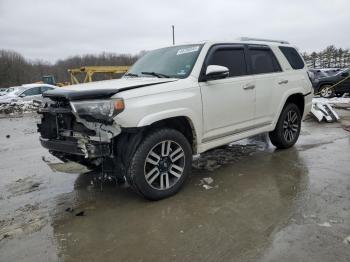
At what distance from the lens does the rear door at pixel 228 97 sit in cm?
481

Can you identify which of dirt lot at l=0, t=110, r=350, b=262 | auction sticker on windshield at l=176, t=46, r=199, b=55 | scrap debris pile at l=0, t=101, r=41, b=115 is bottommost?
scrap debris pile at l=0, t=101, r=41, b=115

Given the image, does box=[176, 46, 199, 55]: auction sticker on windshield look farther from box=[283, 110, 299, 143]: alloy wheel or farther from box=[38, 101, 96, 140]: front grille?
box=[283, 110, 299, 143]: alloy wheel

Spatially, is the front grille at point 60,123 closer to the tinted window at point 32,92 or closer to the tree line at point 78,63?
the tinted window at point 32,92

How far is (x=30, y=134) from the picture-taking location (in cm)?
1059

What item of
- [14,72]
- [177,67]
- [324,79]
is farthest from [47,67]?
[177,67]

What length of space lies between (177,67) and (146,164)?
4.84ft

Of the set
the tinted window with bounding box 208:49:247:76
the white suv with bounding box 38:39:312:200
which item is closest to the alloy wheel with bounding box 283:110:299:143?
the white suv with bounding box 38:39:312:200

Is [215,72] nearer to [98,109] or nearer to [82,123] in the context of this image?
[98,109]

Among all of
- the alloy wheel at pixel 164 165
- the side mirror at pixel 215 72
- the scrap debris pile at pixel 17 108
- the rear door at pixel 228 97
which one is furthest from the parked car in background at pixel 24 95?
the alloy wheel at pixel 164 165

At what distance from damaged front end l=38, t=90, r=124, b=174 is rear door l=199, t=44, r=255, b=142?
1338 millimetres

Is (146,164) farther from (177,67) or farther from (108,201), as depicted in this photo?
(177,67)

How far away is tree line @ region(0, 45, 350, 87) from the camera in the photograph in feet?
145

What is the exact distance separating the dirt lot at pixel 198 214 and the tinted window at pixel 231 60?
4.88ft

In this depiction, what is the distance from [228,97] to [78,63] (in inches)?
2417
